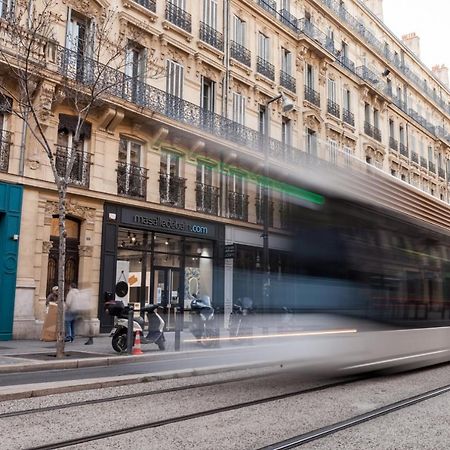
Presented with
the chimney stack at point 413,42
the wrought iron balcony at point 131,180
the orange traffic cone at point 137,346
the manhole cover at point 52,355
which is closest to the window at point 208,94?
the wrought iron balcony at point 131,180

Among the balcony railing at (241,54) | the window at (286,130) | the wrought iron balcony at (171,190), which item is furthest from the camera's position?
the window at (286,130)

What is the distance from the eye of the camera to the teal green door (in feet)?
50.3

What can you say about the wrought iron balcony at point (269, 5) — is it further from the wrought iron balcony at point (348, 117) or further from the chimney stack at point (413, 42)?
the chimney stack at point (413, 42)

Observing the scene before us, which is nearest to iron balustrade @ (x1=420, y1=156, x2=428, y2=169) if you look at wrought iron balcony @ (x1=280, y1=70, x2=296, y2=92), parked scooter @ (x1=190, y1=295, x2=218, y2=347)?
wrought iron balcony @ (x1=280, y1=70, x2=296, y2=92)

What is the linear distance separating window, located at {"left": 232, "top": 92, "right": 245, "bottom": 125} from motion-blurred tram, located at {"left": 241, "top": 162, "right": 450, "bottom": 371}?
1462 centimetres

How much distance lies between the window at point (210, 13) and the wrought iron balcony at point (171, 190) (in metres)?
7.13

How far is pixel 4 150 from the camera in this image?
51.8 feet

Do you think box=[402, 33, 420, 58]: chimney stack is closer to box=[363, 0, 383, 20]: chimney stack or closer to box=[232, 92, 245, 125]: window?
box=[363, 0, 383, 20]: chimney stack

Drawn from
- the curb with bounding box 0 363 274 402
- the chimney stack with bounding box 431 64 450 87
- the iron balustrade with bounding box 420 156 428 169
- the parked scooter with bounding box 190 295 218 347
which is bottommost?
the curb with bounding box 0 363 274 402

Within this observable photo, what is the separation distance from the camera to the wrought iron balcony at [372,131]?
108 ft

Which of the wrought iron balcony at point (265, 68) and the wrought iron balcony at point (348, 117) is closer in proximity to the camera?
the wrought iron balcony at point (265, 68)

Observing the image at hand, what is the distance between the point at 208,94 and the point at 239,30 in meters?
4.00

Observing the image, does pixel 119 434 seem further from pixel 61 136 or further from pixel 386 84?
pixel 386 84

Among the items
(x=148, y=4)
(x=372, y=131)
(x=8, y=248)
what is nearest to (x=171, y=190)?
(x=8, y=248)
